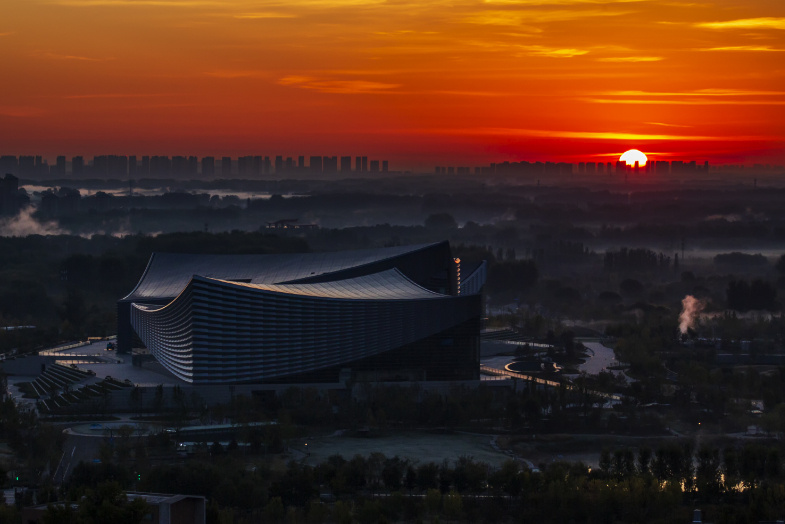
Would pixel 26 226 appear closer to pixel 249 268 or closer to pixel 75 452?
pixel 249 268

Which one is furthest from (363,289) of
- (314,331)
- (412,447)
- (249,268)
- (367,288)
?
(412,447)

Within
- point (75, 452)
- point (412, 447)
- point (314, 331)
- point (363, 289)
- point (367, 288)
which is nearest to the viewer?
point (75, 452)

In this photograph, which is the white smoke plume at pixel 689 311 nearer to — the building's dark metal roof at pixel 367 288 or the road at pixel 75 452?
the building's dark metal roof at pixel 367 288

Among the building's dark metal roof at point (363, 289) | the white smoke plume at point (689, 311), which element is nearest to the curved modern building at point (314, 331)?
the building's dark metal roof at point (363, 289)

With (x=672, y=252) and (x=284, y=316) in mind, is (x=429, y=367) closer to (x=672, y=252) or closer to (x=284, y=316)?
(x=284, y=316)

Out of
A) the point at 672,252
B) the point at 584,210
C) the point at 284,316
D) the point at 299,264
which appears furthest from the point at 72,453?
the point at 584,210

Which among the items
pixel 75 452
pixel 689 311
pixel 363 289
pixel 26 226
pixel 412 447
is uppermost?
pixel 26 226
